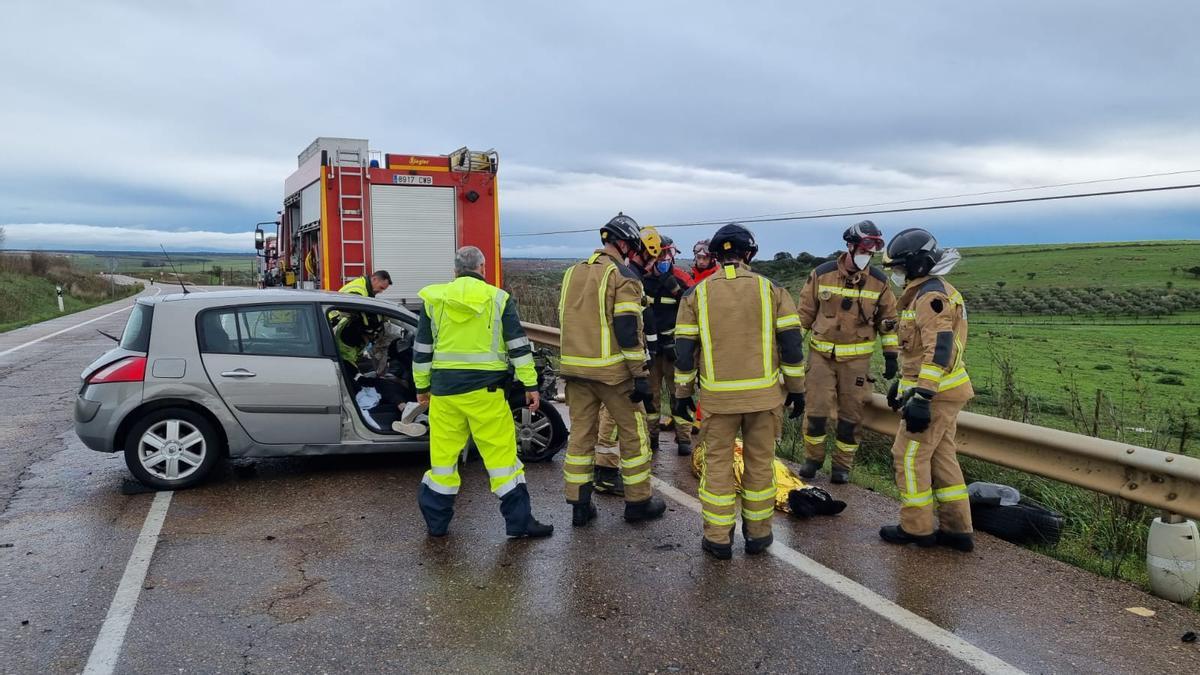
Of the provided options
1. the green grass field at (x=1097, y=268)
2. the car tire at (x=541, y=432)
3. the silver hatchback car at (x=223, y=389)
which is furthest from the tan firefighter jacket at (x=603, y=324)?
the green grass field at (x=1097, y=268)

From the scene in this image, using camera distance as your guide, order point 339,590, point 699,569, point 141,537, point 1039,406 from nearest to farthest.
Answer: point 339,590 < point 699,569 < point 141,537 < point 1039,406

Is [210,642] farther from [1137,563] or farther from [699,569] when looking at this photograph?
[1137,563]

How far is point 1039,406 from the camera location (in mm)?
8281

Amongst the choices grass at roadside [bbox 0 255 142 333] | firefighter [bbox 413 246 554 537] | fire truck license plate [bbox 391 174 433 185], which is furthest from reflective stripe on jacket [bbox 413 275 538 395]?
grass at roadside [bbox 0 255 142 333]

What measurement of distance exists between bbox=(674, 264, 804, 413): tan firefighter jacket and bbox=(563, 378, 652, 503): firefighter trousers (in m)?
0.58

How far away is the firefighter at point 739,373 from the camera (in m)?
4.29

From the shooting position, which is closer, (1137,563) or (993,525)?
(1137,563)

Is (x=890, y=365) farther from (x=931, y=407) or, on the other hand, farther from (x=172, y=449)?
(x=172, y=449)

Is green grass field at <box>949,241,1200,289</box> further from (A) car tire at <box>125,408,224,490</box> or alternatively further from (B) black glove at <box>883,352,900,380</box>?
(A) car tire at <box>125,408,224,490</box>

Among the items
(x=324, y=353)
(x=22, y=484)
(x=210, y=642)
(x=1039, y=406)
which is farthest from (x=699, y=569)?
(x=1039, y=406)

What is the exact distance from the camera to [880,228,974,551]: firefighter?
14.3 feet

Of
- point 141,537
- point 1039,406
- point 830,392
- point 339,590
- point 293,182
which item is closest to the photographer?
point 339,590

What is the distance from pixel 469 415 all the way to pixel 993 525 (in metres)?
3.17

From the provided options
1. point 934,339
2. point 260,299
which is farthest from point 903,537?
point 260,299
